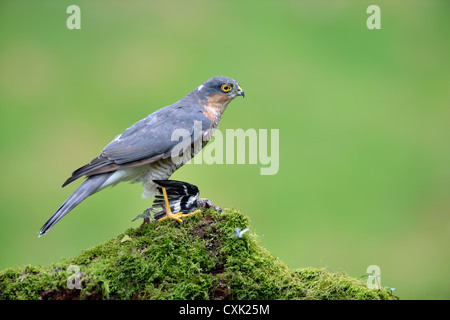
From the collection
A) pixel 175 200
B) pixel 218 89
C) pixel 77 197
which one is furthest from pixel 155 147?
pixel 218 89

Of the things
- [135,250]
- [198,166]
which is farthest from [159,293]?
[198,166]

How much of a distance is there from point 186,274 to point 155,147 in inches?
51.9

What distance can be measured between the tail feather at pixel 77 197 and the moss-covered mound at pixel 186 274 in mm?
365

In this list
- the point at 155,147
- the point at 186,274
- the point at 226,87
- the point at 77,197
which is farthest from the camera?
the point at 226,87

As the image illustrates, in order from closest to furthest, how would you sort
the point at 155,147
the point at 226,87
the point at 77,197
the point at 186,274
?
the point at 186,274, the point at 77,197, the point at 155,147, the point at 226,87

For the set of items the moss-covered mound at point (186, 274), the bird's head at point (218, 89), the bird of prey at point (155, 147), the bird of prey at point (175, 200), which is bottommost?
the moss-covered mound at point (186, 274)

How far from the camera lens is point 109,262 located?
3912mm

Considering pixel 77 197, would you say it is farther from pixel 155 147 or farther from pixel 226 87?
pixel 226 87

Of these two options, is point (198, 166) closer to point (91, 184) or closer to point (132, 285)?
point (91, 184)

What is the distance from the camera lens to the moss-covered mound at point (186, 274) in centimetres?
366

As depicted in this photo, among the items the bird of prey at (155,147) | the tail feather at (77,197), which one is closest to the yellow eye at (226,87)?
the bird of prey at (155,147)

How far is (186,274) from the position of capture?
3787mm

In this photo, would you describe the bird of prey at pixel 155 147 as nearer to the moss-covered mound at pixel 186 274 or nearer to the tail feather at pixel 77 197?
the tail feather at pixel 77 197

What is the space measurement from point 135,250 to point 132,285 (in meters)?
0.32
